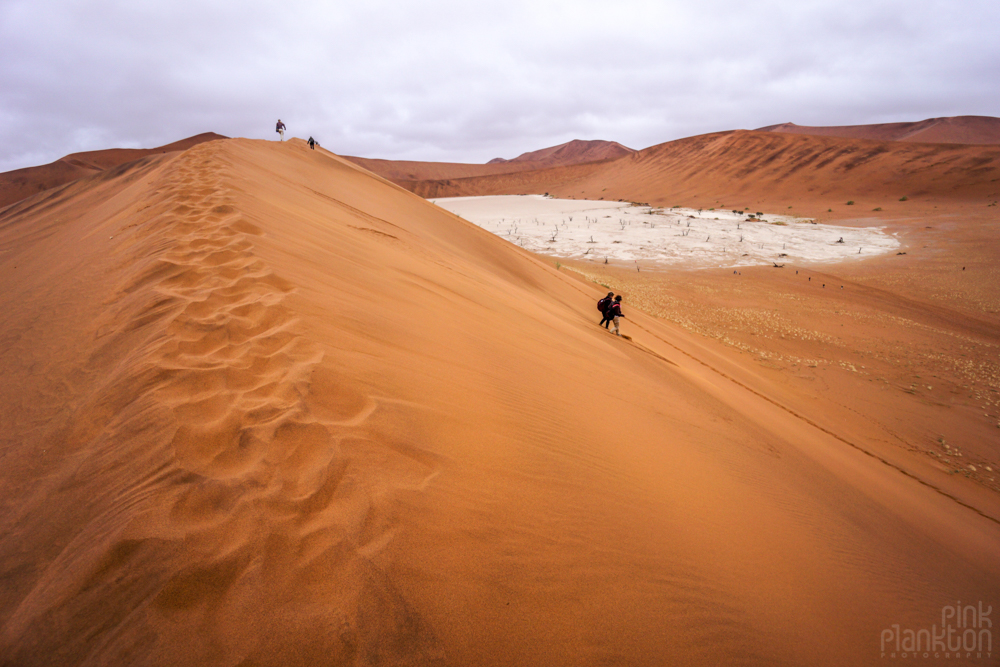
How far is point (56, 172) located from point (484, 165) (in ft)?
245

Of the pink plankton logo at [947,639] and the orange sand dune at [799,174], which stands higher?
the orange sand dune at [799,174]

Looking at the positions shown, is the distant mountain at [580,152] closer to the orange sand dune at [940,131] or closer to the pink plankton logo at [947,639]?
the orange sand dune at [940,131]

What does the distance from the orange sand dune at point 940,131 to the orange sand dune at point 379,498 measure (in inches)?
3195

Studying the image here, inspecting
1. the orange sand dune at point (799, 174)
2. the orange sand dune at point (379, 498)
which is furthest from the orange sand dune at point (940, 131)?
the orange sand dune at point (379, 498)

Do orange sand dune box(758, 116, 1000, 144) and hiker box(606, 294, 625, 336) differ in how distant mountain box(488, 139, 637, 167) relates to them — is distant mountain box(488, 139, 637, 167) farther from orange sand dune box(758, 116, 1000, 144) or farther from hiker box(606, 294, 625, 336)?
hiker box(606, 294, 625, 336)

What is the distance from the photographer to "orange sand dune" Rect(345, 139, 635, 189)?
244 ft

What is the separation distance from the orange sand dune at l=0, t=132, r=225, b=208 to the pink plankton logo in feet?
114

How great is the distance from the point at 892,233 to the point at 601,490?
2305 cm

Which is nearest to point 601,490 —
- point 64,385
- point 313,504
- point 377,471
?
point 377,471

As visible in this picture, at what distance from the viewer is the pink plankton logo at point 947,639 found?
1915 millimetres

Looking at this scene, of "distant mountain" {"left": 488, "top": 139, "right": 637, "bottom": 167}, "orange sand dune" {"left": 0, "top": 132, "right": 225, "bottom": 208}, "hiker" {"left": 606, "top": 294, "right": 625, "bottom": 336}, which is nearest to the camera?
"hiker" {"left": 606, "top": 294, "right": 625, "bottom": 336}

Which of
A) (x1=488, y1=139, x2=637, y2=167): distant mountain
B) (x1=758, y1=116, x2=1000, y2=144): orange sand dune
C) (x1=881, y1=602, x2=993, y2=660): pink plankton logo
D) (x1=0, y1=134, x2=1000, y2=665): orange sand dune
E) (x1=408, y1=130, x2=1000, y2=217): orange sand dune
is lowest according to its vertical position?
(x1=881, y1=602, x2=993, y2=660): pink plankton logo

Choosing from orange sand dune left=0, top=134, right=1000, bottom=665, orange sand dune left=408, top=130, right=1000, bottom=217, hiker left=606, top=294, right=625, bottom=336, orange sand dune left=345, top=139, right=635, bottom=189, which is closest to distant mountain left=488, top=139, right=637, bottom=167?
orange sand dune left=345, top=139, right=635, bottom=189

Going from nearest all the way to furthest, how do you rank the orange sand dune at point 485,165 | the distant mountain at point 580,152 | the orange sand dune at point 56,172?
1. the orange sand dune at point 56,172
2. the orange sand dune at point 485,165
3. the distant mountain at point 580,152
